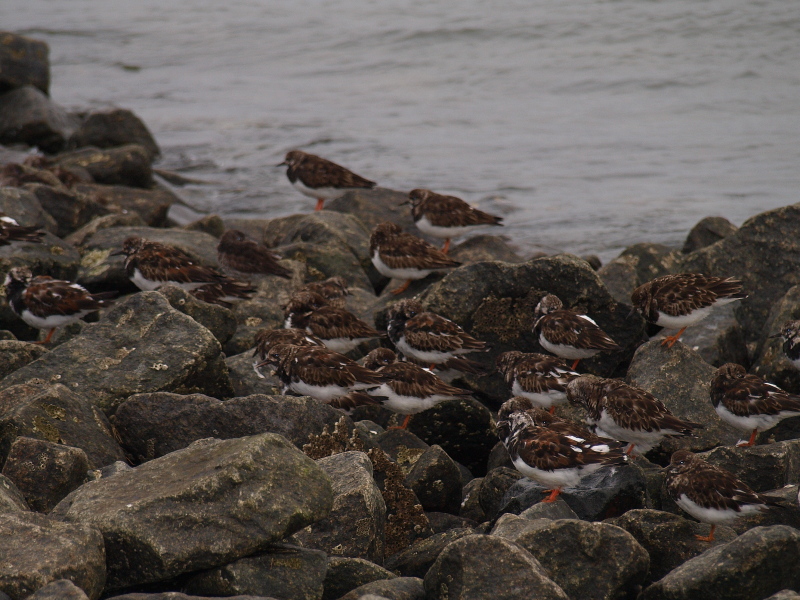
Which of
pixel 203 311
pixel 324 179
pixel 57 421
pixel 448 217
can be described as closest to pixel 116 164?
pixel 324 179

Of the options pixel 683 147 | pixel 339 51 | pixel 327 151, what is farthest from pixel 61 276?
pixel 339 51

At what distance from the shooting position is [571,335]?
8359mm

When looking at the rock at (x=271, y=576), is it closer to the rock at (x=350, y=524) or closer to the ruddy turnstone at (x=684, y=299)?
the rock at (x=350, y=524)

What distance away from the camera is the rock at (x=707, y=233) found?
12.5 m

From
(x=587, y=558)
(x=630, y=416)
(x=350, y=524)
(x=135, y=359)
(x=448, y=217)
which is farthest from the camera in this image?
(x=448, y=217)

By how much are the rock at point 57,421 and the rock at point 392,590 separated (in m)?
2.51

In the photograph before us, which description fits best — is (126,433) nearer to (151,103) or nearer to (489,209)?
(489,209)

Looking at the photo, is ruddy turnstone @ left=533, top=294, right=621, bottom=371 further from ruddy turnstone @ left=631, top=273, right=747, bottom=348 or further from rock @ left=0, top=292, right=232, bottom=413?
rock @ left=0, top=292, right=232, bottom=413

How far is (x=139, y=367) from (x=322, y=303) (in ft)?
9.23

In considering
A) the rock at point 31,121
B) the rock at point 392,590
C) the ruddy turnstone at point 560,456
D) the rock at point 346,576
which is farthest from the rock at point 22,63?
the rock at point 392,590

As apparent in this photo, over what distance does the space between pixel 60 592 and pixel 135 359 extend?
3633 millimetres

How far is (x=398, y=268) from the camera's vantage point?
1069 centimetres

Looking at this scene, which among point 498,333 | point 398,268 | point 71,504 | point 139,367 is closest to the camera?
point 71,504

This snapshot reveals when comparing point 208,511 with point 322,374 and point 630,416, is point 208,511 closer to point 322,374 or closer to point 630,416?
point 322,374
